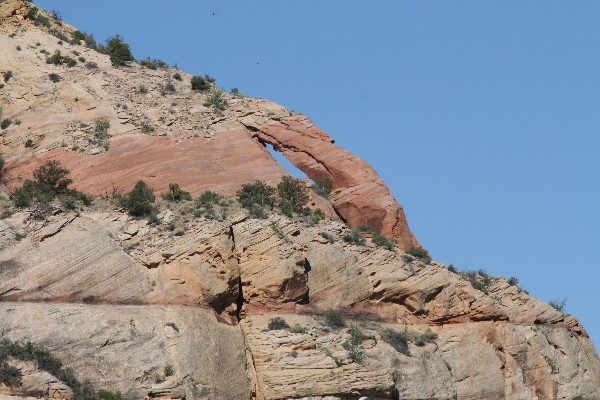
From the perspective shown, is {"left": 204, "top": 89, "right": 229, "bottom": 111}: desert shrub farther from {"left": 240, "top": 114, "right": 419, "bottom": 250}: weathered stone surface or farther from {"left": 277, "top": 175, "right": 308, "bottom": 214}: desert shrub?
{"left": 277, "top": 175, "right": 308, "bottom": 214}: desert shrub

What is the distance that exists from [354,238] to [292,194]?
388cm

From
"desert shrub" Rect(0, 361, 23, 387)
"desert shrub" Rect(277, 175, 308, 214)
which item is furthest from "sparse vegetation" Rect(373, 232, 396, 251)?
"desert shrub" Rect(0, 361, 23, 387)

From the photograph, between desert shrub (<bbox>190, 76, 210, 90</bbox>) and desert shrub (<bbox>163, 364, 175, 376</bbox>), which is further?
desert shrub (<bbox>190, 76, 210, 90</bbox>)

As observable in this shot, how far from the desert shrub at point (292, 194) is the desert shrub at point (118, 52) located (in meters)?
16.3

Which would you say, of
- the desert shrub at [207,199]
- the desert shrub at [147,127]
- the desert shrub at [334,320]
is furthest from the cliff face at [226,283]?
the desert shrub at [207,199]

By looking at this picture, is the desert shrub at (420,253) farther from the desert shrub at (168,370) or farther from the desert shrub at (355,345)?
the desert shrub at (168,370)

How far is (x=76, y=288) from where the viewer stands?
5775cm

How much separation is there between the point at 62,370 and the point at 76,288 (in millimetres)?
5148

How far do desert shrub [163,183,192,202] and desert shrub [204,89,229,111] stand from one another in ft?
34.4

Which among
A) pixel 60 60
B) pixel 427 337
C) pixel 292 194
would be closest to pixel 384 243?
pixel 292 194

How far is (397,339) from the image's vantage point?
63438 millimetres

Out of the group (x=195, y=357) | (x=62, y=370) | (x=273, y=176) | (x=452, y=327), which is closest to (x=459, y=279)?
(x=452, y=327)

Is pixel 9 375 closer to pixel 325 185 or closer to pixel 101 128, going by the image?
pixel 101 128

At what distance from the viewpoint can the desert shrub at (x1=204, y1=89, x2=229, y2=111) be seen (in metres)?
77.8
